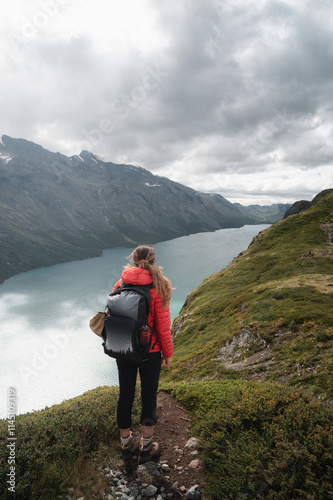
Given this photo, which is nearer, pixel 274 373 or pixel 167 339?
pixel 167 339

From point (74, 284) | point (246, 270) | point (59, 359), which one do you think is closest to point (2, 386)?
point (59, 359)

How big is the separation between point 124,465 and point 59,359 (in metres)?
80.3

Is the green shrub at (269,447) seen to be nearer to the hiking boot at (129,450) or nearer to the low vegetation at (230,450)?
the low vegetation at (230,450)

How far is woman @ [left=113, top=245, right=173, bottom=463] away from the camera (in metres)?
5.61

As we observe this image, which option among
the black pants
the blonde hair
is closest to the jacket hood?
the blonde hair

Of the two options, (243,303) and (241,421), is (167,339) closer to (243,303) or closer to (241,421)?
(241,421)

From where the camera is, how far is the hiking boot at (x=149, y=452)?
598 centimetres

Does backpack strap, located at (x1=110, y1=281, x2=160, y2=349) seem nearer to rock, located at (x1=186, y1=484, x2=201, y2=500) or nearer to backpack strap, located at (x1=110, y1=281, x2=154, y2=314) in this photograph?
backpack strap, located at (x1=110, y1=281, x2=154, y2=314)

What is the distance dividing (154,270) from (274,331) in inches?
559

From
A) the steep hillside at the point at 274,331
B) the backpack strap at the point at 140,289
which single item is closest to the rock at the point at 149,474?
the backpack strap at the point at 140,289

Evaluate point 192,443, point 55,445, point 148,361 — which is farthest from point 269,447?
point 55,445

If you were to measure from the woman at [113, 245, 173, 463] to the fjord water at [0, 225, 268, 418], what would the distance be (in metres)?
62.3

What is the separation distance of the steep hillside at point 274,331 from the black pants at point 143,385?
6.91m

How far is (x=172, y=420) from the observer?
8.09m
